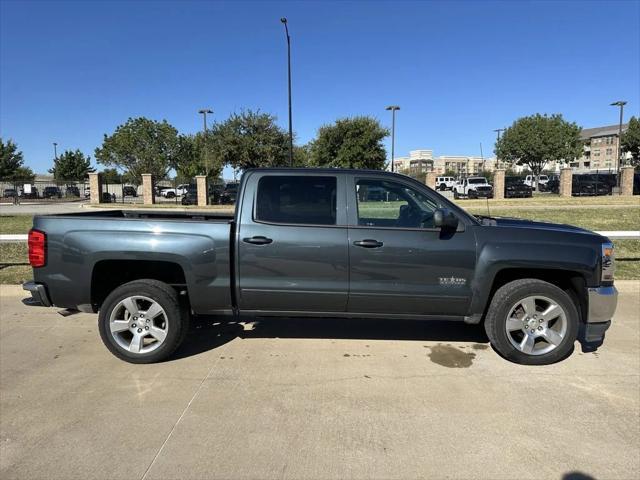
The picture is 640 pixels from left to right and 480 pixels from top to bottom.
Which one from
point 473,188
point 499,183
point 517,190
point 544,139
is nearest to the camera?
point 499,183

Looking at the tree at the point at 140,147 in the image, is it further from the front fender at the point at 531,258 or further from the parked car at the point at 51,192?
the front fender at the point at 531,258

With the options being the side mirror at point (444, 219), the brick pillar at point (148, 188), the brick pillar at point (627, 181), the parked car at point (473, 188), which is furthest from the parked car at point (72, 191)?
the side mirror at point (444, 219)

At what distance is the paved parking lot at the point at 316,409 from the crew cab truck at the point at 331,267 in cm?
44

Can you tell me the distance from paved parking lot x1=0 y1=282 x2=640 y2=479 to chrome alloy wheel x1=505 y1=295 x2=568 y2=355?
0.25 m

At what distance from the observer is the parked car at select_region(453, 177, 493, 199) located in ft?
128

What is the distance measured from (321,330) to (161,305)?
188 centimetres

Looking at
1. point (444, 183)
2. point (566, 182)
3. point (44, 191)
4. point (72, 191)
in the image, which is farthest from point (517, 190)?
point (44, 191)

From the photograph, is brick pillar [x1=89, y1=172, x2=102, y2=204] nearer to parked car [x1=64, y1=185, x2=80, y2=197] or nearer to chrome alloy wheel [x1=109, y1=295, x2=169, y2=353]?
parked car [x1=64, y1=185, x2=80, y2=197]

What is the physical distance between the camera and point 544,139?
5241cm

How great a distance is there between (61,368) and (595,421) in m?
4.48

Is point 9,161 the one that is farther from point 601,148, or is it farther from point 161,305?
point 601,148

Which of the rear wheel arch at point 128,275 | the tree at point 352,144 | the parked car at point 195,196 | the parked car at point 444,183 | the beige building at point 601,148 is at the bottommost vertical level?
the rear wheel arch at point 128,275

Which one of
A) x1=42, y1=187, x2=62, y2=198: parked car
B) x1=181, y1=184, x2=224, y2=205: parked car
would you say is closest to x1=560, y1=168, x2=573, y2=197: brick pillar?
x1=181, y1=184, x2=224, y2=205: parked car

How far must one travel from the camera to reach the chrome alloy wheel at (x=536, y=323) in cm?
427
